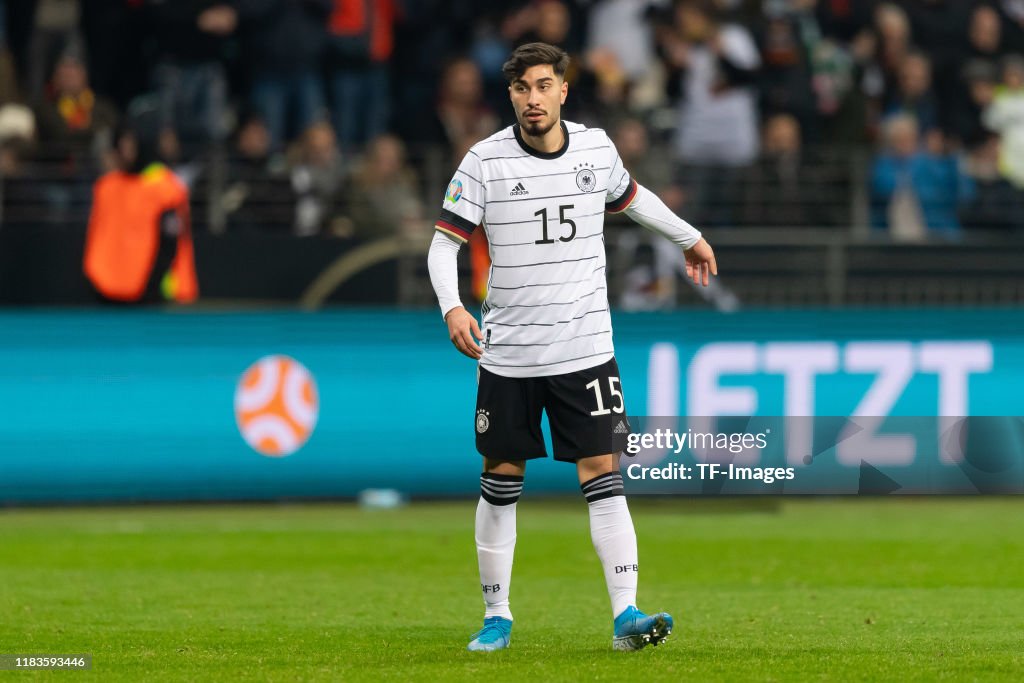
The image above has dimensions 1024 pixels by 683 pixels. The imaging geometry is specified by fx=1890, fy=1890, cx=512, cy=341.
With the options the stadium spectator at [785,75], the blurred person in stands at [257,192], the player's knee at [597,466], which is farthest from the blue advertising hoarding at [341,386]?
the player's knee at [597,466]

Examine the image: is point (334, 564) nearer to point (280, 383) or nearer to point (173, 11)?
point (280, 383)

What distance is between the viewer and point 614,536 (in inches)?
Result: 294

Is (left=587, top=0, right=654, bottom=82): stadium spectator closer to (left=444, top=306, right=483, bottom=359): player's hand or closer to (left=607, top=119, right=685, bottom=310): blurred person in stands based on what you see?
(left=607, top=119, right=685, bottom=310): blurred person in stands

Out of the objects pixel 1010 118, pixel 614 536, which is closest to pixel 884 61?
pixel 1010 118

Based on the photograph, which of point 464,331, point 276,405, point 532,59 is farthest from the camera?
point 276,405

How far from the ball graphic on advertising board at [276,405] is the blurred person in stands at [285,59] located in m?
4.13

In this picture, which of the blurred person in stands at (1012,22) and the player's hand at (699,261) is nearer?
the player's hand at (699,261)

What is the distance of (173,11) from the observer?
17.9 metres

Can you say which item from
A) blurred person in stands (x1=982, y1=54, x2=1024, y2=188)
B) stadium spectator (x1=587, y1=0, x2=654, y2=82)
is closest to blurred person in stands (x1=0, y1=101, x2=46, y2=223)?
stadium spectator (x1=587, y1=0, x2=654, y2=82)

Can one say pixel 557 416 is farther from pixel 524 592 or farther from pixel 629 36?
pixel 629 36

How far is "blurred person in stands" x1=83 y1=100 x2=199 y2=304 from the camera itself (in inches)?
626

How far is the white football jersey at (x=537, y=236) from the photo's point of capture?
7.54 meters

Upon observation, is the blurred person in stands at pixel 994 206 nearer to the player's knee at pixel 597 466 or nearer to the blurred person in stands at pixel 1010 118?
the blurred person in stands at pixel 1010 118

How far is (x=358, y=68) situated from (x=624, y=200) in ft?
35.7
